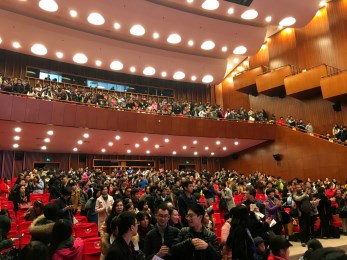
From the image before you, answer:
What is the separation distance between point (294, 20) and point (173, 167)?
412 inches

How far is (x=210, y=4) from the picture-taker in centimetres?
1379

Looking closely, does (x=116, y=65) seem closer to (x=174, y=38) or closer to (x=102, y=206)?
(x=174, y=38)

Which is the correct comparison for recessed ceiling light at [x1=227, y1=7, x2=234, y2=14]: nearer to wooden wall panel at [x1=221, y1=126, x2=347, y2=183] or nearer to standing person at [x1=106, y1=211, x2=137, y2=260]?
wooden wall panel at [x1=221, y1=126, x2=347, y2=183]

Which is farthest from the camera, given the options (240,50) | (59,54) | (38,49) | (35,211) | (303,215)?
(240,50)

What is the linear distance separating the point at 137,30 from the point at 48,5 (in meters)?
4.10

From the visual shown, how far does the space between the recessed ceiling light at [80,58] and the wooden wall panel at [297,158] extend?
33.9 feet

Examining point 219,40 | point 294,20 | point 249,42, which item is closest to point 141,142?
point 219,40

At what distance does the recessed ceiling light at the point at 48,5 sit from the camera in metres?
12.3

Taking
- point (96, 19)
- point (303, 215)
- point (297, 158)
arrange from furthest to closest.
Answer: point (297, 158), point (96, 19), point (303, 215)

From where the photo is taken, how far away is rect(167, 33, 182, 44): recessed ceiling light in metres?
15.4

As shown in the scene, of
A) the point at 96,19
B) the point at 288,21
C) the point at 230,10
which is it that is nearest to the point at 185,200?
the point at 96,19

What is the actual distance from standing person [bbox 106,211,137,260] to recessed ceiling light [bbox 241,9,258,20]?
14.7 metres

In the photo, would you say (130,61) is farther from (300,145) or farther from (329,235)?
(329,235)

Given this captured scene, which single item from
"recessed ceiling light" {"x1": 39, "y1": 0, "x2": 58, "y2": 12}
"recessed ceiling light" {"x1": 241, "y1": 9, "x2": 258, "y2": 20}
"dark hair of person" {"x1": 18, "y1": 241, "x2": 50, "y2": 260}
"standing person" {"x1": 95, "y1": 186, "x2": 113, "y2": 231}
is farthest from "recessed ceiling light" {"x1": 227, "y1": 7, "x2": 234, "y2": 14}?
"dark hair of person" {"x1": 18, "y1": 241, "x2": 50, "y2": 260}
